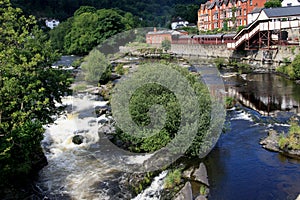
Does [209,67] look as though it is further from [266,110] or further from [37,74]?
[37,74]

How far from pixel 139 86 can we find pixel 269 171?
21.1 ft

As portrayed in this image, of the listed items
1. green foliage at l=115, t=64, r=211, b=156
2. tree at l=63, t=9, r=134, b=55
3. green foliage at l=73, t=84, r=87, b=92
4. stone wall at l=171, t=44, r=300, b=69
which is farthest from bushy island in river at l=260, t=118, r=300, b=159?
tree at l=63, t=9, r=134, b=55

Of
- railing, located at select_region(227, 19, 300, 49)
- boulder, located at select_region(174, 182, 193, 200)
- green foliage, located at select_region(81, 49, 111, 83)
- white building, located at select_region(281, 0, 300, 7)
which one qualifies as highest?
white building, located at select_region(281, 0, 300, 7)

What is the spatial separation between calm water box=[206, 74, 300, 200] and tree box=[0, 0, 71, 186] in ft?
24.1

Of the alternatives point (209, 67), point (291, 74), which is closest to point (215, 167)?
point (291, 74)

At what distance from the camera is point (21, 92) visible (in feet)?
45.7

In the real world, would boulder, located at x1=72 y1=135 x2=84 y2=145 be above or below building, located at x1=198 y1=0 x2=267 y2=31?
below

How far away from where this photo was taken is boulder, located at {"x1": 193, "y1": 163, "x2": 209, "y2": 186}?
12928 mm

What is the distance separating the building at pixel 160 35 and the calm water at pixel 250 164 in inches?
1809

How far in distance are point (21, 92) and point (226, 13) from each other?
185 ft

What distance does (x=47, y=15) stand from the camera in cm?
11800

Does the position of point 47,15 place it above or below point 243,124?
above

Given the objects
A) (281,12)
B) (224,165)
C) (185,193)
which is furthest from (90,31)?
(185,193)

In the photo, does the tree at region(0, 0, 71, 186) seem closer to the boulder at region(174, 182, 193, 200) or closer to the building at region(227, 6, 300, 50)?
the boulder at region(174, 182, 193, 200)
